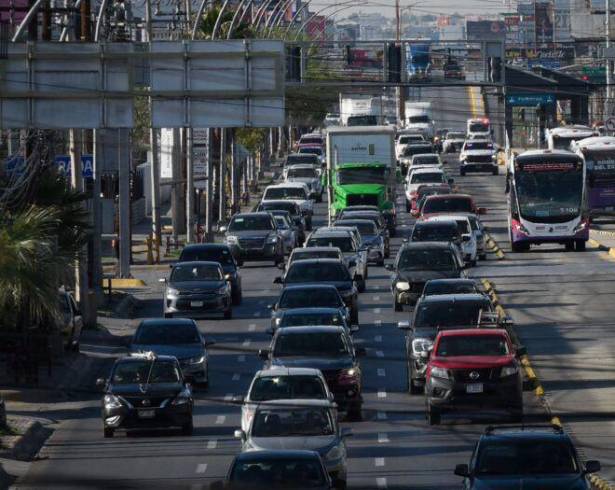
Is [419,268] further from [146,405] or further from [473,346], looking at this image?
[146,405]

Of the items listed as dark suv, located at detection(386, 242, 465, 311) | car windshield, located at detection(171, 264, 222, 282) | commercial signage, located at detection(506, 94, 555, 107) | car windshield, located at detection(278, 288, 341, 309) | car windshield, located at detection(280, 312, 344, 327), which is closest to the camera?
car windshield, located at detection(280, 312, 344, 327)

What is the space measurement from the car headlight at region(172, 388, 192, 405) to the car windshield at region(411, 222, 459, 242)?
24381mm

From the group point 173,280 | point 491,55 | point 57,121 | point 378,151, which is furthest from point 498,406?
point 378,151

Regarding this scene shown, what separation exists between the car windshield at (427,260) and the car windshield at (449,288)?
483 cm

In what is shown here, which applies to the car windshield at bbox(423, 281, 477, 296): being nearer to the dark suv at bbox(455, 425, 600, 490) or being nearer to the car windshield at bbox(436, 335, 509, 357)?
the car windshield at bbox(436, 335, 509, 357)

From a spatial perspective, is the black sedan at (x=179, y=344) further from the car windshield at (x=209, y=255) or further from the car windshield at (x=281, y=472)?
the car windshield at (x=281, y=472)

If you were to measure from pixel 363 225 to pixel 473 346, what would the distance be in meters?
27.8

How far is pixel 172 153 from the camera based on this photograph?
70.2m

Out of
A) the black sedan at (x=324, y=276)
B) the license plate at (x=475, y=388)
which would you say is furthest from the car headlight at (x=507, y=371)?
the black sedan at (x=324, y=276)

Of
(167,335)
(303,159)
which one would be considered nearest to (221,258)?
(167,335)

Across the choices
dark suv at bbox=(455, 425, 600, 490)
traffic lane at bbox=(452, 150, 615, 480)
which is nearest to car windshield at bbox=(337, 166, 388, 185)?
traffic lane at bbox=(452, 150, 615, 480)

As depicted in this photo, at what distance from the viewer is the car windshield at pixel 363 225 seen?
56.7 metres

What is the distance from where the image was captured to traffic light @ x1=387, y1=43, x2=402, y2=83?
58.8 meters

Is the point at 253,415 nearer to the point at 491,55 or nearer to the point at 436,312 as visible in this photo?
the point at 436,312
